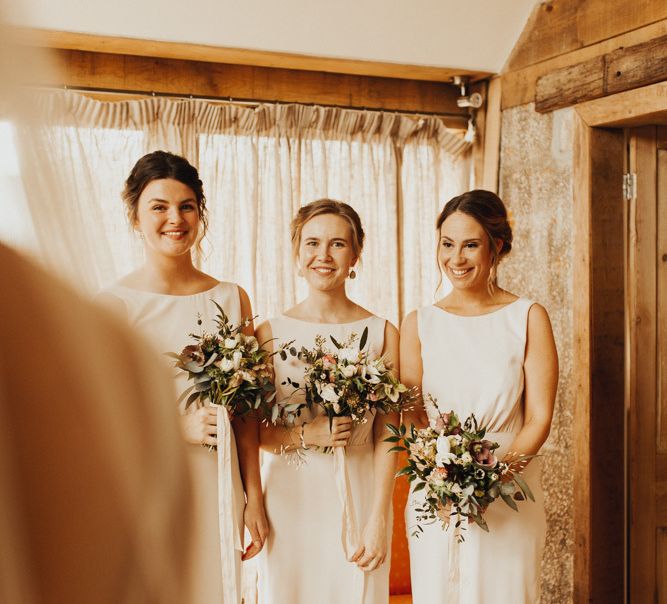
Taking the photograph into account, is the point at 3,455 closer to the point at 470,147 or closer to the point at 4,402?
the point at 4,402

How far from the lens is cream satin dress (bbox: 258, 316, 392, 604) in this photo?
2.65m

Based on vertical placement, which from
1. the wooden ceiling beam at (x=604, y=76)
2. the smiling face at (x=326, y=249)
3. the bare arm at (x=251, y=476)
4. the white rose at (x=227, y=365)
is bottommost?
the bare arm at (x=251, y=476)

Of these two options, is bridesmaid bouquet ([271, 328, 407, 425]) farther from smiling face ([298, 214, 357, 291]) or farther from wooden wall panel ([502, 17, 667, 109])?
wooden wall panel ([502, 17, 667, 109])

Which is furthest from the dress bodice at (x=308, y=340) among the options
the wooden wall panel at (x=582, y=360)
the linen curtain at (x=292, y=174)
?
the wooden wall panel at (x=582, y=360)

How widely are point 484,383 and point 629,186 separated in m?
1.48

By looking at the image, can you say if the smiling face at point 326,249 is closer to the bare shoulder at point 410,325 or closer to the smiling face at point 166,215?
the bare shoulder at point 410,325

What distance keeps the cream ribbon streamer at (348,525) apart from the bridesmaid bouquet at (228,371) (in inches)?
14.1

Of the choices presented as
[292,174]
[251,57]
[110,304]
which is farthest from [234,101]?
[110,304]

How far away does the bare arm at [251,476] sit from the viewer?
8.54 feet

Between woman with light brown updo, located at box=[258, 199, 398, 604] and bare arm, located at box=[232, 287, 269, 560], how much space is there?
0.05 m

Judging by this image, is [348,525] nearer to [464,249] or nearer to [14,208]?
[464,249]

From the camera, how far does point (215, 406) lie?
2.41 metres

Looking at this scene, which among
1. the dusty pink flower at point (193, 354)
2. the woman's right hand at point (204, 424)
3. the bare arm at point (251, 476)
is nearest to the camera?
the woman's right hand at point (204, 424)

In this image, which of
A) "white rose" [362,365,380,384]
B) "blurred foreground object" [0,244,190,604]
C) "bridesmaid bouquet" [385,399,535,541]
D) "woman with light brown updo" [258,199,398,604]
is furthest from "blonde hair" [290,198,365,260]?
"blurred foreground object" [0,244,190,604]
